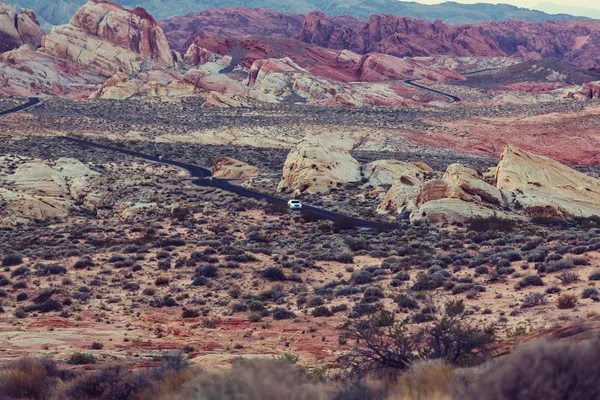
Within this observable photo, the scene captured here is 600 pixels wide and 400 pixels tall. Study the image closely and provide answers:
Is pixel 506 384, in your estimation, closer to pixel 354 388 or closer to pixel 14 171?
pixel 354 388

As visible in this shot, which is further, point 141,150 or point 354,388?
point 141,150

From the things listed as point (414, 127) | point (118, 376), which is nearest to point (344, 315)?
point (118, 376)

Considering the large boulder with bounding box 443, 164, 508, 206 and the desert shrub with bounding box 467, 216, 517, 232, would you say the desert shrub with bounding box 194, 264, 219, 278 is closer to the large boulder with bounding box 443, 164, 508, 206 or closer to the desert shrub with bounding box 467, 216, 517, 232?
the desert shrub with bounding box 467, 216, 517, 232

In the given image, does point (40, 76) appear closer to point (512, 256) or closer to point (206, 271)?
point (206, 271)

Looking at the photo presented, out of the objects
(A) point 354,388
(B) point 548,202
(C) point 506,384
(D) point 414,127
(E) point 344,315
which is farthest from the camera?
(D) point 414,127

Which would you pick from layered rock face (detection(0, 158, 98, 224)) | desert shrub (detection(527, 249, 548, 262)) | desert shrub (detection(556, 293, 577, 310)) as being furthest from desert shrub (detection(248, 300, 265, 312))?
layered rock face (detection(0, 158, 98, 224))

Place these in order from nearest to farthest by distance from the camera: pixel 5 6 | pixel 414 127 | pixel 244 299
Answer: pixel 244 299 < pixel 414 127 < pixel 5 6
